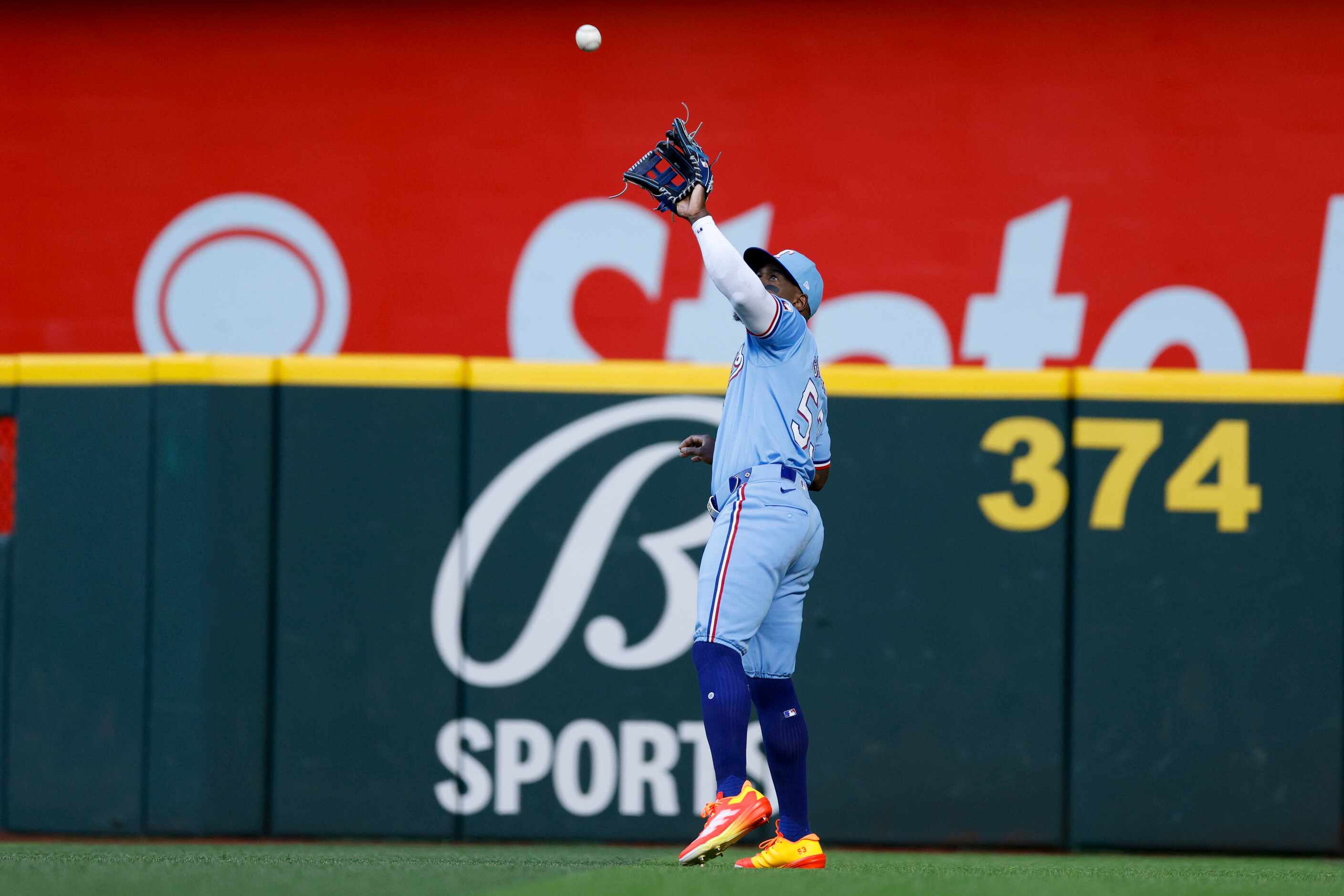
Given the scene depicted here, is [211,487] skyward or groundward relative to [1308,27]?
groundward

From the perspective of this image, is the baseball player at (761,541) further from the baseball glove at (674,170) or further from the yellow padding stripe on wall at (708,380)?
the yellow padding stripe on wall at (708,380)

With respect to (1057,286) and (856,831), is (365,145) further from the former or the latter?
(856,831)

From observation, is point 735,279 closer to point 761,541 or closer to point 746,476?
point 746,476

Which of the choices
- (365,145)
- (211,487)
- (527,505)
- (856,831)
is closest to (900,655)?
(856,831)

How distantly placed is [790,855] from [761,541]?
2.85 ft

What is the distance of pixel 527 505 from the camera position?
198 inches

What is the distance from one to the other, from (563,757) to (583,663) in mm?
318

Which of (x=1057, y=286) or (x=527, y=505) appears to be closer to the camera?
(x=527, y=505)

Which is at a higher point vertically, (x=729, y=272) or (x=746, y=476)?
(x=729, y=272)

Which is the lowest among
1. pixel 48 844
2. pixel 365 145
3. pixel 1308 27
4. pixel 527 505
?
pixel 48 844

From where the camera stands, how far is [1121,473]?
4965 mm

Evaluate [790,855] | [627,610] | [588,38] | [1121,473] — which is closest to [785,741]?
[790,855]

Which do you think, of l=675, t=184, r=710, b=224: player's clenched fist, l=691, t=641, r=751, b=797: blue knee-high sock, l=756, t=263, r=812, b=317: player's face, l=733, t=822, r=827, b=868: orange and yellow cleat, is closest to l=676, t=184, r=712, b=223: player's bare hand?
l=675, t=184, r=710, b=224: player's clenched fist

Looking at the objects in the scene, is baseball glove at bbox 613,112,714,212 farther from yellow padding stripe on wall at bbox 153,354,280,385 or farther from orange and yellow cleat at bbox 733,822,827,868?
yellow padding stripe on wall at bbox 153,354,280,385
